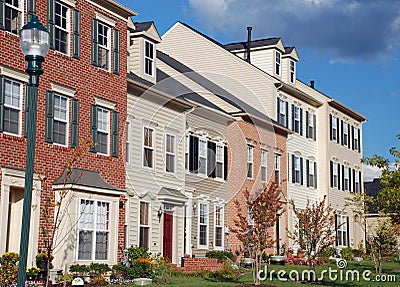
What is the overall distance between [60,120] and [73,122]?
50 centimetres

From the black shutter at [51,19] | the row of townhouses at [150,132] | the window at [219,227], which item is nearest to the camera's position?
the row of townhouses at [150,132]

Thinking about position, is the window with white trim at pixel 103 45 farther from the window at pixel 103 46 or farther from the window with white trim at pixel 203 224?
the window with white trim at pixel 203 224

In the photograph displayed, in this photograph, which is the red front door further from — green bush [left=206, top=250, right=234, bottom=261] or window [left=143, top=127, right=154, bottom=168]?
green bush [left=206, top=250, right=234, bottom=261]

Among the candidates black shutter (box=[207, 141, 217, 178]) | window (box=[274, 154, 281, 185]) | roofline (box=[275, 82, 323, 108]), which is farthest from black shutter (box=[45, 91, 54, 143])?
roofline (box=[275, 82, 323, 108])

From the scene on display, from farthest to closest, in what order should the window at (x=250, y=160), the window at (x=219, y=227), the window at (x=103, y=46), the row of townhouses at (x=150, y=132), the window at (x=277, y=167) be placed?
A: the window at (x=277, y=167) < the window at (x=250, y=160) < the window at (x=219, y=227) < the window at (x=103, y=46) < the row of townhouses at (x=150, y=132)

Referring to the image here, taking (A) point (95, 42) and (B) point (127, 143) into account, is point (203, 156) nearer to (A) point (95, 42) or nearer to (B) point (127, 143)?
(B) point (127, 143)

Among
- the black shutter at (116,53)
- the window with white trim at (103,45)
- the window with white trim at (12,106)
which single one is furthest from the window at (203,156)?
the window with white trim at (12,106)

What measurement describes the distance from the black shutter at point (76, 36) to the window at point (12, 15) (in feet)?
8.11

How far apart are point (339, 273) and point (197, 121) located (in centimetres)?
909

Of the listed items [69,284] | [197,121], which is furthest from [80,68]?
[197,121]

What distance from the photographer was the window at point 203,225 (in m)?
30.0

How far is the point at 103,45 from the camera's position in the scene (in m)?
23.1

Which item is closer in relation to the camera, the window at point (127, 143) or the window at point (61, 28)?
the window at point (61, 28)

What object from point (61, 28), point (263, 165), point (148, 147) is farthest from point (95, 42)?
point (263, 165)
